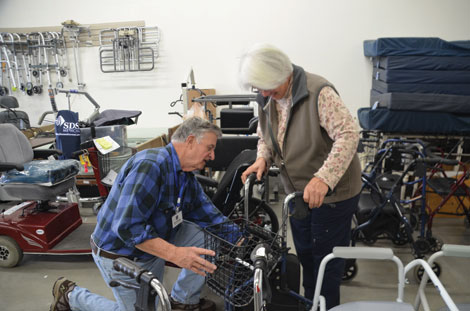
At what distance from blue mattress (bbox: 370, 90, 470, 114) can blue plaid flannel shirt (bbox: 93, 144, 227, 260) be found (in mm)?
3078

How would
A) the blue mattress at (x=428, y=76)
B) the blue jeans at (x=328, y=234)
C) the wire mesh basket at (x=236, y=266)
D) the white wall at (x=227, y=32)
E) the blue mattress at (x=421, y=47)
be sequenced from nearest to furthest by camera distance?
the wire mesh basket at (x=236, y=266)
the blue jeans at (x=328, y=234)
the blue mattress at (x=428, y=76)
the blue mattress at (x=421, y=47)
the white wall at (x=227, y=32)

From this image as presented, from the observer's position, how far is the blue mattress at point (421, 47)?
3943 millimetres

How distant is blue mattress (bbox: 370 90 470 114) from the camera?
3.59 metres

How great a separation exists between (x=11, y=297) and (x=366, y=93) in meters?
5.53

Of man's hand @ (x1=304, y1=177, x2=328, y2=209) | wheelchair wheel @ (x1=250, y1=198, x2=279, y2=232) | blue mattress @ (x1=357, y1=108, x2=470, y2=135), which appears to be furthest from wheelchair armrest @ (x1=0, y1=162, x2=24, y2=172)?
blue mattress @ (x1=357, y1=108, x2=470, y2=135)

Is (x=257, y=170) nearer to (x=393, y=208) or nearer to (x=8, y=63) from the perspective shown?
(x=393, y=208)

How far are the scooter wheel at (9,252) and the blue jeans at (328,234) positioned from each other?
7.71ft

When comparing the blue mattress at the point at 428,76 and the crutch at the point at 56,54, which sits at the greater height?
the crutch at the point at 56,54

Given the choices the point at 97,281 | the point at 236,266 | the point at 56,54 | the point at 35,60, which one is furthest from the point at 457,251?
the point at 35,60

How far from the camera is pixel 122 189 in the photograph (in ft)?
4.39

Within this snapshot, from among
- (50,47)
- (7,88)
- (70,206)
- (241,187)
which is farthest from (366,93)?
(7,88)

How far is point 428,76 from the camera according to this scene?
12.8 feet

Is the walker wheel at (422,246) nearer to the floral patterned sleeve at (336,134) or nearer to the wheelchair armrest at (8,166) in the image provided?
the floral patterned sleeve at (336,134)

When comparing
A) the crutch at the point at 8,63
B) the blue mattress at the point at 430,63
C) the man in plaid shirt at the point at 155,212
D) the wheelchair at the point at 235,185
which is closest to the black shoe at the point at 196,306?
the man in plaid shirt at the point at 155,212
